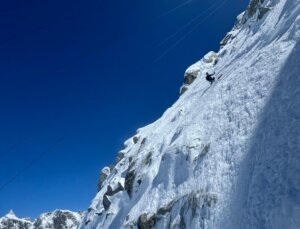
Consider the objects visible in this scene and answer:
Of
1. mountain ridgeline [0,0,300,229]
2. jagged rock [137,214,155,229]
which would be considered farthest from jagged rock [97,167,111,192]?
jagged rock [137,214,155,229]

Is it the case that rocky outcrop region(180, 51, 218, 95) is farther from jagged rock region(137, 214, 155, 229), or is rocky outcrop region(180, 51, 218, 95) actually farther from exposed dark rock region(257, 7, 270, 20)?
jagged rock region(137, 214, 155, 229)

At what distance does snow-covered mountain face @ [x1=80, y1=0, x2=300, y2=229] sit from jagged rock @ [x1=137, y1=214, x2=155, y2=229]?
0.23 ft

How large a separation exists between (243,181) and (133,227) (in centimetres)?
1454

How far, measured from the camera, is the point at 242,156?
742 inches

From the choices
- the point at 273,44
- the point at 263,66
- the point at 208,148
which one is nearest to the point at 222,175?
the point at 208,148

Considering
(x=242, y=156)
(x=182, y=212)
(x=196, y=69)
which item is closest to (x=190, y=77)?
(x=196, y=69)

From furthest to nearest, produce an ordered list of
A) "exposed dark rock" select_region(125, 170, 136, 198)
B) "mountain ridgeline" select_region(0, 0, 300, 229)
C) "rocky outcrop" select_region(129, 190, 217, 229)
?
"exposed dark rock" select_region(125, 170, 136, 198) < "rocky outcrop" select_region(129, 190, 217, 229) < "mountain ridgeline" select_region(0, 0, 300, 229)

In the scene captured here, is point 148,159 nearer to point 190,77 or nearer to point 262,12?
point 262,12

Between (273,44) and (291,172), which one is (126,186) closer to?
(273,44)

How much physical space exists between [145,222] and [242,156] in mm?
10979

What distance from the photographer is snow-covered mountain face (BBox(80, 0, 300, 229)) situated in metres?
14.9

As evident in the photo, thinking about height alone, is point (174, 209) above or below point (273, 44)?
below

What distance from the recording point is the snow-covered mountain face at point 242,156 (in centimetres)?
1494

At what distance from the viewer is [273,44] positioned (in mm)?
26281
